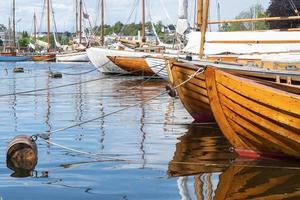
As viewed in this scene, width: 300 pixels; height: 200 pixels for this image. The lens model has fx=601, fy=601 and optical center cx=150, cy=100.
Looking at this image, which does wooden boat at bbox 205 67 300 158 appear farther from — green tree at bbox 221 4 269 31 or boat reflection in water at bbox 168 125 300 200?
green tree at bbox 221 4 269 31

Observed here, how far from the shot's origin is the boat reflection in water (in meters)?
7.68

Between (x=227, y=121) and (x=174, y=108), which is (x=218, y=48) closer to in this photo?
(x=174, y=108)

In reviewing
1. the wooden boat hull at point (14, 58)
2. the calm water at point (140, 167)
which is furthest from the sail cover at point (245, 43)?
the wooden boat hull at point (14, 58)

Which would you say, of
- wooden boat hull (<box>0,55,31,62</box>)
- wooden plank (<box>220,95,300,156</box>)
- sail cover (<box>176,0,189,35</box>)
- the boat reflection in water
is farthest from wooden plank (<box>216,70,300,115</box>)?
wooden boat hull (<box>0,55,31,62</box>)

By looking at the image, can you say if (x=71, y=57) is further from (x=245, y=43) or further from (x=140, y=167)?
(x=140, y=167)

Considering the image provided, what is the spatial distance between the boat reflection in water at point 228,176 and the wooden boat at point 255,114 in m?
0.28

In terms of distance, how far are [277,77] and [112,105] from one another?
7.18m

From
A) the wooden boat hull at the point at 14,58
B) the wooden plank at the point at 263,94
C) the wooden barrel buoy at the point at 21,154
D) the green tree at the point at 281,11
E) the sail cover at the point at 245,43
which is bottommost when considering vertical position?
the wooden boat hull at the point at 14,58

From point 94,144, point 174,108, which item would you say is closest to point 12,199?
point 94,144

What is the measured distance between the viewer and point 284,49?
21328mm

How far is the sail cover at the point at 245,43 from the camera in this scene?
21344 mm

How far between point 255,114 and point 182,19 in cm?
1814

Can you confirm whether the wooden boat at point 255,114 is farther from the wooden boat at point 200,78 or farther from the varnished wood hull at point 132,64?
the varnished wood hull at point 132,64

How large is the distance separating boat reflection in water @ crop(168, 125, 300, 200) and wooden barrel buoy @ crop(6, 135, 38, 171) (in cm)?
215
